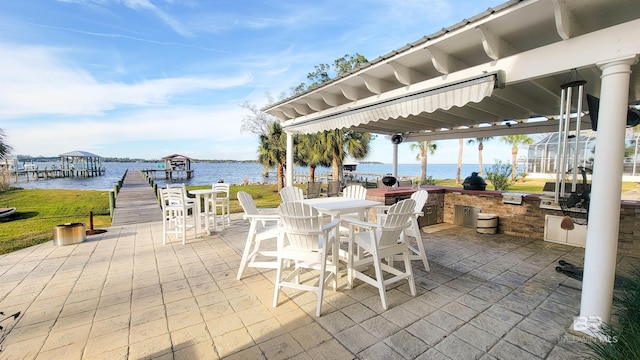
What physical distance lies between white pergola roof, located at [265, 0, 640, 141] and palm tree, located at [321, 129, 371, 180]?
7346 mm

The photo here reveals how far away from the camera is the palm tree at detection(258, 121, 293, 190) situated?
16.0 meters

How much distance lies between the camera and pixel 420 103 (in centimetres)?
348

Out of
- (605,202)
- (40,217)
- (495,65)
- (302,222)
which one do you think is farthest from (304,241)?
(40,217)

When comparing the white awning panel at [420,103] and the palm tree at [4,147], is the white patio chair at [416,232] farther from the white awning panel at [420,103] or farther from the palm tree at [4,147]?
the palm tree at [4,147]

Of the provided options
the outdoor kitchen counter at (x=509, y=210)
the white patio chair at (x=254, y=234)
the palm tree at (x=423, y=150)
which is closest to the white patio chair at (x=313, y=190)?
the outdoor kitchen counter at (x=509, y=210)

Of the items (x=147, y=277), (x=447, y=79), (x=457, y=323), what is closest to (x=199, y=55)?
(x=147, y=277)

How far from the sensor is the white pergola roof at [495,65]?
7.06ft

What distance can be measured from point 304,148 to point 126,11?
9.54 metres

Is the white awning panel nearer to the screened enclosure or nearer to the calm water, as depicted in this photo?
the screened enclosure

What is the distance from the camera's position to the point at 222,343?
2.16 metres

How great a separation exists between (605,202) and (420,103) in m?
2.07

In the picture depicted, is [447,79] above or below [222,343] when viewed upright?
above

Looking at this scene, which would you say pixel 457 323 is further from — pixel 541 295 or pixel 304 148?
pixel 304 148

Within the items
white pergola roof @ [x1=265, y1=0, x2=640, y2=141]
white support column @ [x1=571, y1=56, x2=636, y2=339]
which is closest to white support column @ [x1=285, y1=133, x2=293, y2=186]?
white pergola roof @ [x1=265, y1=0, x2=640, y2=141]
